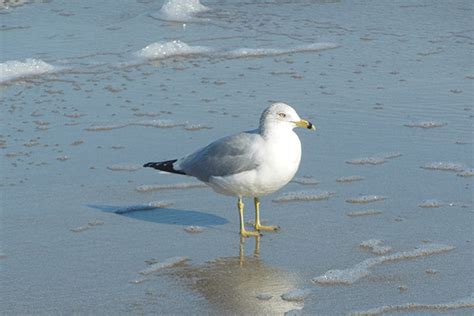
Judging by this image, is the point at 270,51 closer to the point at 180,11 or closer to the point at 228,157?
the point at 180,11

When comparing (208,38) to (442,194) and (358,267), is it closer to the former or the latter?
(442,194)

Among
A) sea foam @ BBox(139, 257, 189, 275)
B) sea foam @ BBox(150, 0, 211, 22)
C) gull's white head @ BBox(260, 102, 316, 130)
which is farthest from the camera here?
sea foam @ BBox(150, 0, 211, 22)

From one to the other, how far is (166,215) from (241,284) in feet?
3.88

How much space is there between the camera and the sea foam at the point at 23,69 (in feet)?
32.2

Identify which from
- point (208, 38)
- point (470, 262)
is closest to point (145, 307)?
point (470, 262)

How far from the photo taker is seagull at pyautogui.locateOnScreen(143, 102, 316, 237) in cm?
602

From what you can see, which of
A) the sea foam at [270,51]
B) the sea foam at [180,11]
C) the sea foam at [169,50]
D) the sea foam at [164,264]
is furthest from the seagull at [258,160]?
the sea foam at [180,11]

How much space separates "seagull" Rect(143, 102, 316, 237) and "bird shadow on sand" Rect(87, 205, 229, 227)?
0.60 ft

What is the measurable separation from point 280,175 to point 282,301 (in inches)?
42.0

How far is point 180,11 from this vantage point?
12.7 meters

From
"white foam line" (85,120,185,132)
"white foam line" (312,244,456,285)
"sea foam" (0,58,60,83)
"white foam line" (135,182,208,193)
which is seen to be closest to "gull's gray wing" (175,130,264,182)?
"white foam line" (135,182,208,193)

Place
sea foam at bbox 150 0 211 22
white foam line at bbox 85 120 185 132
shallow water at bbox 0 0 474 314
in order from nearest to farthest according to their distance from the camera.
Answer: shallow water at bbox 0 0 474 314
white foam line at bbox 85 120 185 132
sea foam at bbox 150 0 211 22

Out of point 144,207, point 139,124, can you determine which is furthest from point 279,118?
point 139,124

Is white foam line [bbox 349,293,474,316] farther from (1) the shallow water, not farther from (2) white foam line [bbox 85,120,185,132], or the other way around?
(2) white foam line [bbox 85,120,185,132]
